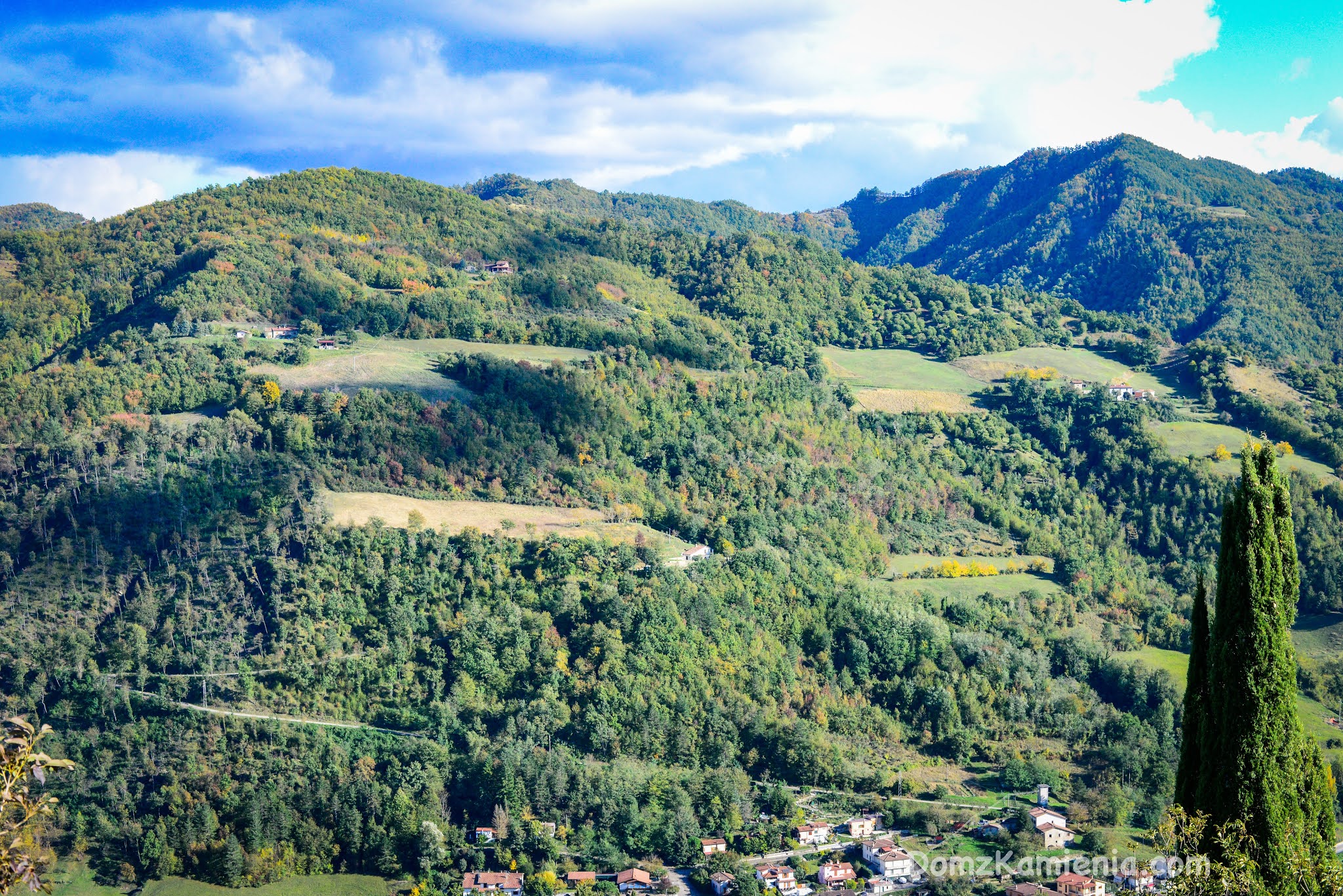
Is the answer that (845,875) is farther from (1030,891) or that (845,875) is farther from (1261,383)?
(1261,383)

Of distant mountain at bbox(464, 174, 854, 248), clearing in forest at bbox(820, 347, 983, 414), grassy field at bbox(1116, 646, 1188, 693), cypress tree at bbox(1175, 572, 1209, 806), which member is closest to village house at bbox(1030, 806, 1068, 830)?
grassy field at bbox(1116, 646, 1188, 693)

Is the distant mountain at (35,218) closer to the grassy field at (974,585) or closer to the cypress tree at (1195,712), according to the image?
the grassy field at (974,585)

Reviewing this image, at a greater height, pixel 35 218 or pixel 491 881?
pixel 35 218

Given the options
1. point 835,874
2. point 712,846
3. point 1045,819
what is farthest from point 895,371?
point 835,874

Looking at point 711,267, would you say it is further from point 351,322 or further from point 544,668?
point 544,668

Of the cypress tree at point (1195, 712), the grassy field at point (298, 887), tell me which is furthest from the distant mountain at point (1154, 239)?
the cypress tree at point (1195, 712)

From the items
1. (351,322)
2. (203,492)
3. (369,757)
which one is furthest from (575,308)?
(369,757)
